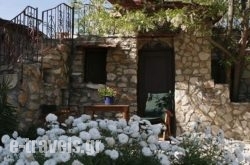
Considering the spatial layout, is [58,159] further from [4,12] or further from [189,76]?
[4,12]

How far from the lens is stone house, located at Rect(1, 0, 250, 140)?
27.9 feet

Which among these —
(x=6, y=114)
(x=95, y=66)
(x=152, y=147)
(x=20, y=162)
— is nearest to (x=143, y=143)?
(x=152, y=147)

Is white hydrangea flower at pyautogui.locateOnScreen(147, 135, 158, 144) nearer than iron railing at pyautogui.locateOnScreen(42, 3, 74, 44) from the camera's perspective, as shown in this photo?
Yes

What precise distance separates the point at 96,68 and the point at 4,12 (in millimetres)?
2348

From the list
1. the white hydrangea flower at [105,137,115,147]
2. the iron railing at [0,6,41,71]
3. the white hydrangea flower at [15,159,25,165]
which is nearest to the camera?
the white hydrangea flower at [15,159,25,165]

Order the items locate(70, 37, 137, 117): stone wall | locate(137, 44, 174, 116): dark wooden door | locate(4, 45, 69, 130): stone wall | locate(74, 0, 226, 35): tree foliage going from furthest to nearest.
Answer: locate(137, 44, 174, 116): dark wooden door < locate(70, 37, 137, 117): stone wall < locate(74, 0, 226, 35): tree foliage < locate(4, 45, 69, 130): stone wall

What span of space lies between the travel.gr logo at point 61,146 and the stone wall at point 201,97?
19.8ft

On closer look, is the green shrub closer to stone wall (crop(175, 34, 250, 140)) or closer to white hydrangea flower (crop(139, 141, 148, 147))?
white hydrangea flower (crop(139, 141, 148, 147))

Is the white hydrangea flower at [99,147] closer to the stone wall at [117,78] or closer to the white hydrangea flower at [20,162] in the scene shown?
the white hydrangea flower at [20,162]

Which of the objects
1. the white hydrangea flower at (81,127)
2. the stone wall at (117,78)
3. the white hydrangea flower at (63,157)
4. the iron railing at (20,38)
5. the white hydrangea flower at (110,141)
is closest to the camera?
the white hydrangea flower at (63,157)

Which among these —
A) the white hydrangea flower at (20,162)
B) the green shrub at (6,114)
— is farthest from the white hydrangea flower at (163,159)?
the green shrub at (6,114)

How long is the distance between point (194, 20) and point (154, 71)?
5.70ft

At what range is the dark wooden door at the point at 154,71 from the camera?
30.1 feet

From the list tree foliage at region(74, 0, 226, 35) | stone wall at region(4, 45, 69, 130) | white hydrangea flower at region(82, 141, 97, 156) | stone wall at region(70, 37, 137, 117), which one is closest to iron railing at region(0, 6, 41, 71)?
stone wall at region(4, 45, 69, 130)
